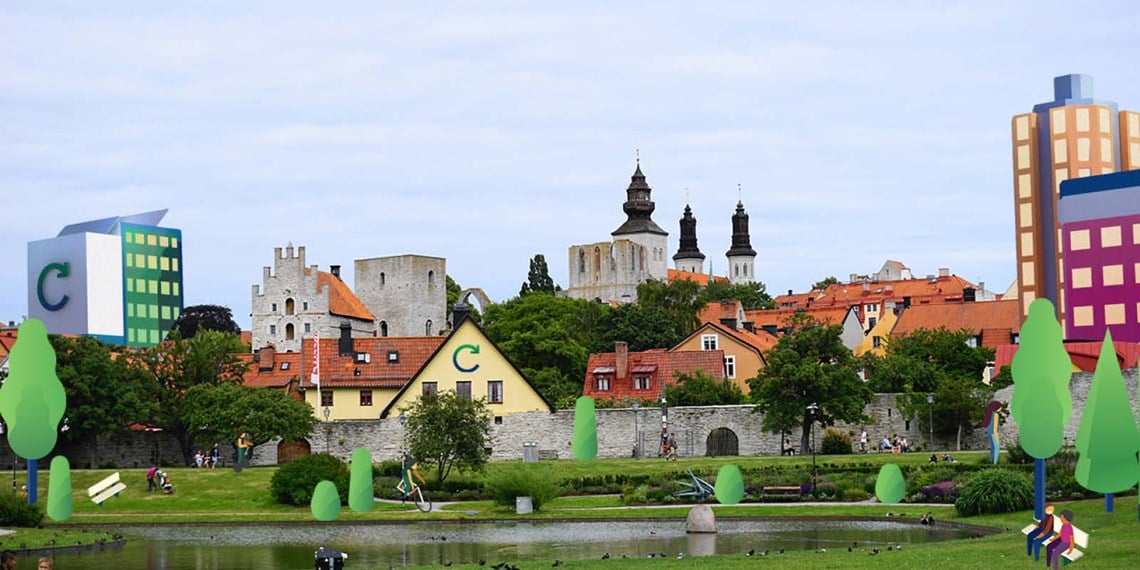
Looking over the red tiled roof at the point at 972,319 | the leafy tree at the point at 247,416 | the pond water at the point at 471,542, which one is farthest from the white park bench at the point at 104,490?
the red tiled roof at the point at 972,319

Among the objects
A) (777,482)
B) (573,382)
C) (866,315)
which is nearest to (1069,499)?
(777,482)

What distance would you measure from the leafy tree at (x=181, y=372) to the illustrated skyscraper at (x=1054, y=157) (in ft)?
122

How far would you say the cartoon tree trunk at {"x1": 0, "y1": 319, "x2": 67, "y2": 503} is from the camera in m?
17.6

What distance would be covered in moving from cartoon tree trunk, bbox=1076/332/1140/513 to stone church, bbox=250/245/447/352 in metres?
108

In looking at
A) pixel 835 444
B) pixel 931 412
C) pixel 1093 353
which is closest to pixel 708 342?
pixel 931 412

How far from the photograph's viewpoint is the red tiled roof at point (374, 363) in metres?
68.8

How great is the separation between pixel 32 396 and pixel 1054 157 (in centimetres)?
6049

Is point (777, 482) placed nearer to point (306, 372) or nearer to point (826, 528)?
point (826, 528)

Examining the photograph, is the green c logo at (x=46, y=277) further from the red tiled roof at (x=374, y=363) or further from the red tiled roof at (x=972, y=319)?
the red tiled roof at (x=972, y=319)

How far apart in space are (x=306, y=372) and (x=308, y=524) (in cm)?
3254

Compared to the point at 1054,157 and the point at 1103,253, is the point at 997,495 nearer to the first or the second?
the point at 1103,253

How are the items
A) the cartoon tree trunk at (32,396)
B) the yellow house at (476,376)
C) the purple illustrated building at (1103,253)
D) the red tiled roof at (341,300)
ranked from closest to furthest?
1. the cartoon tree trunk at (32,396)
2. the purple illustrated building at (1103,253)
3. the yellow house at (476,376)
4. the red tiled roof at (341,300)

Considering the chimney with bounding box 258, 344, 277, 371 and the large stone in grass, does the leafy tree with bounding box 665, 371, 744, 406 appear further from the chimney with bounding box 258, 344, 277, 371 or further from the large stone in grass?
the large stone in grass

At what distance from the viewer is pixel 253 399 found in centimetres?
5878
